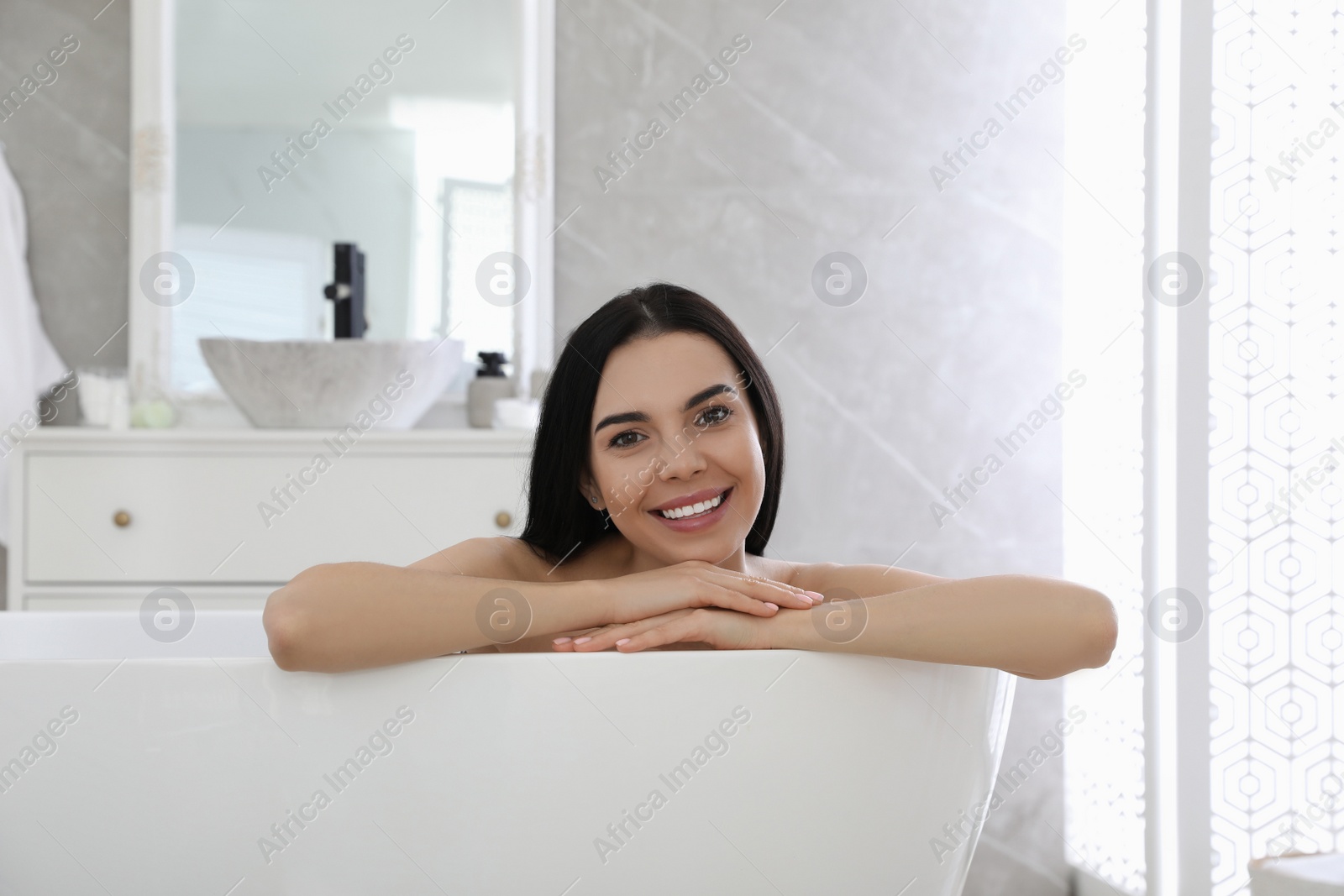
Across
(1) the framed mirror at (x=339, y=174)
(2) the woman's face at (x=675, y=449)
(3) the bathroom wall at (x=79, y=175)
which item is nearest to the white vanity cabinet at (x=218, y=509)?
(1) the framed mirror at (x=339, y=174)

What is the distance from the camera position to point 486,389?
234 centimetres

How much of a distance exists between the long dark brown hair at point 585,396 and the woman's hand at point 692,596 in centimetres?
29

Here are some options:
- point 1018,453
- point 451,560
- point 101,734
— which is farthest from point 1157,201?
point 101,734

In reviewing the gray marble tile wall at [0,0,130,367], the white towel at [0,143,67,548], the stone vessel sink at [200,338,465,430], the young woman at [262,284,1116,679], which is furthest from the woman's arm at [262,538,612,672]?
the gray marble tile wall at [0,0,130,367]

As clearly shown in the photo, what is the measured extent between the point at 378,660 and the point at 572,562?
48 centimetres

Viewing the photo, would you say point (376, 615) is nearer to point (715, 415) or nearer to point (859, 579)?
point (715, 415)

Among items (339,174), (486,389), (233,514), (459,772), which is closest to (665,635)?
(459,772)

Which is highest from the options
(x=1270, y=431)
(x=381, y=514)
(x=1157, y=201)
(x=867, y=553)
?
(x=1157, y=201)

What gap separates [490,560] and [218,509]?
37.4 inches

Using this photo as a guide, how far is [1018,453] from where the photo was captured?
2.49 meters

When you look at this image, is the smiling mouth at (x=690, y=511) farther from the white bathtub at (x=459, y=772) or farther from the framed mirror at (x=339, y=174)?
the framed mirror at (x=339, y=174)

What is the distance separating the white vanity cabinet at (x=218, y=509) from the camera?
197 cm

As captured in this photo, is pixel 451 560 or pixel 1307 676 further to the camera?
pixel 1307 676

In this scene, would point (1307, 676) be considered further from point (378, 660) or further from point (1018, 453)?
point (378, 660)
